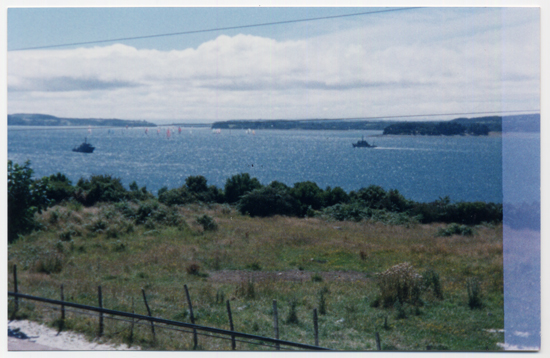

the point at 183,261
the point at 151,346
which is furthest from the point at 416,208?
the point at 151,346

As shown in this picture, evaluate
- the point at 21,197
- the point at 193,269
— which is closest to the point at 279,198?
the point at 193,269

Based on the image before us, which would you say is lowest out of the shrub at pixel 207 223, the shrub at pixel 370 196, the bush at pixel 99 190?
the shrub at pixel 207 223

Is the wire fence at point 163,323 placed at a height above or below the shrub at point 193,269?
below

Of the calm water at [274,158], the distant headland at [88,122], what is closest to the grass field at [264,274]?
the calm water at [274,158]

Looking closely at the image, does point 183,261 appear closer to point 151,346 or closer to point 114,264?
point 114,264

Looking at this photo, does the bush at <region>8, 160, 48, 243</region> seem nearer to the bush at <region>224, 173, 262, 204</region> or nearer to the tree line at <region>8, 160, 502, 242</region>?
the tree line at <region>8, 160, 502, 242</region>

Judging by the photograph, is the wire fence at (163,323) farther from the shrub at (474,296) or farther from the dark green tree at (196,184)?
the dark green tree at (196,184)

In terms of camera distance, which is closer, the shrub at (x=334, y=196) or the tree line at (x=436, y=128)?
the tree line at (x=436, y=128)
